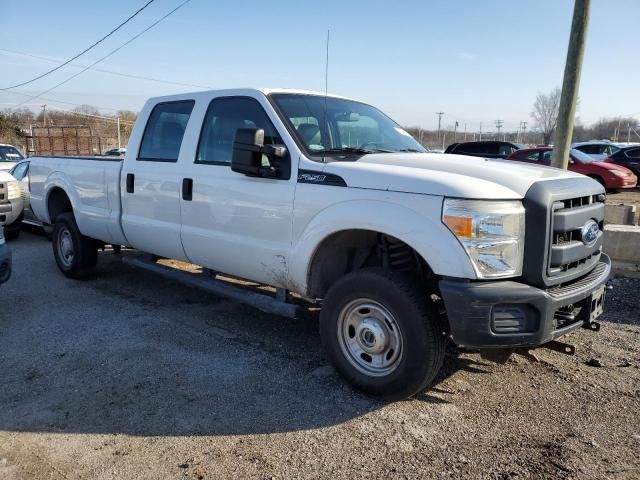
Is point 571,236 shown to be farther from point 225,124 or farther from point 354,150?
point 225,124

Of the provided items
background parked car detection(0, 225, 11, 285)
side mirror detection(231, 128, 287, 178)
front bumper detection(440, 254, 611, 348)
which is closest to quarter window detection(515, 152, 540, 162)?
side mirror detection(231, 128, 287, 178)

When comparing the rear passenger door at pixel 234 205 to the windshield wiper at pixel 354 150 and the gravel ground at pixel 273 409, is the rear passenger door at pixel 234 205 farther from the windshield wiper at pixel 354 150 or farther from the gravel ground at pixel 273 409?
the gravel ground at pixel 273 409

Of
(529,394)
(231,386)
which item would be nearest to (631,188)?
(529,394)

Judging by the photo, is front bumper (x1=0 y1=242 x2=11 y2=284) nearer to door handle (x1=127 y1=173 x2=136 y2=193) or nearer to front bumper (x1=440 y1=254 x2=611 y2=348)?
door handle (x1=127 y1=173 x2=136 y2=193)

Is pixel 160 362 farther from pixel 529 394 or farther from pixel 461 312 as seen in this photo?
pixel 529 394

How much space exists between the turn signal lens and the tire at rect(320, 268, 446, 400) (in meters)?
0.50

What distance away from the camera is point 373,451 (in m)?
3.04

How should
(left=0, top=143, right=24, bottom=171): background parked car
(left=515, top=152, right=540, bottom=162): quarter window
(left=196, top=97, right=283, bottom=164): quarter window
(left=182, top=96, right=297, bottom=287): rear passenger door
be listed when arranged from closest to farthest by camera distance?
(left=182, top=96, right=297, bottom=287): rear passenger door < (left=196, top=97, right=283, bottom=164): quarter window < (left=0, top=143, right=24, bottom=171): background parked car < (left=515, top=152, right=540, bottom=162): quarter window

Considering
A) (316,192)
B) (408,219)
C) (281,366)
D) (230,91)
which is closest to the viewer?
(408,219)

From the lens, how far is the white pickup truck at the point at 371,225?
3137 millimetres

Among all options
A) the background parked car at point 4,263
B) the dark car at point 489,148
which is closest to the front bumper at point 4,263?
the background parked car at point 4,263

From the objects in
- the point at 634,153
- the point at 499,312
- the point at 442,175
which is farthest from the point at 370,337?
the point at 634,153

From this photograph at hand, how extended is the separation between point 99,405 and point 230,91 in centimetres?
270

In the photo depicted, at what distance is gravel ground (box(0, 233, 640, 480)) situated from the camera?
2924mm
